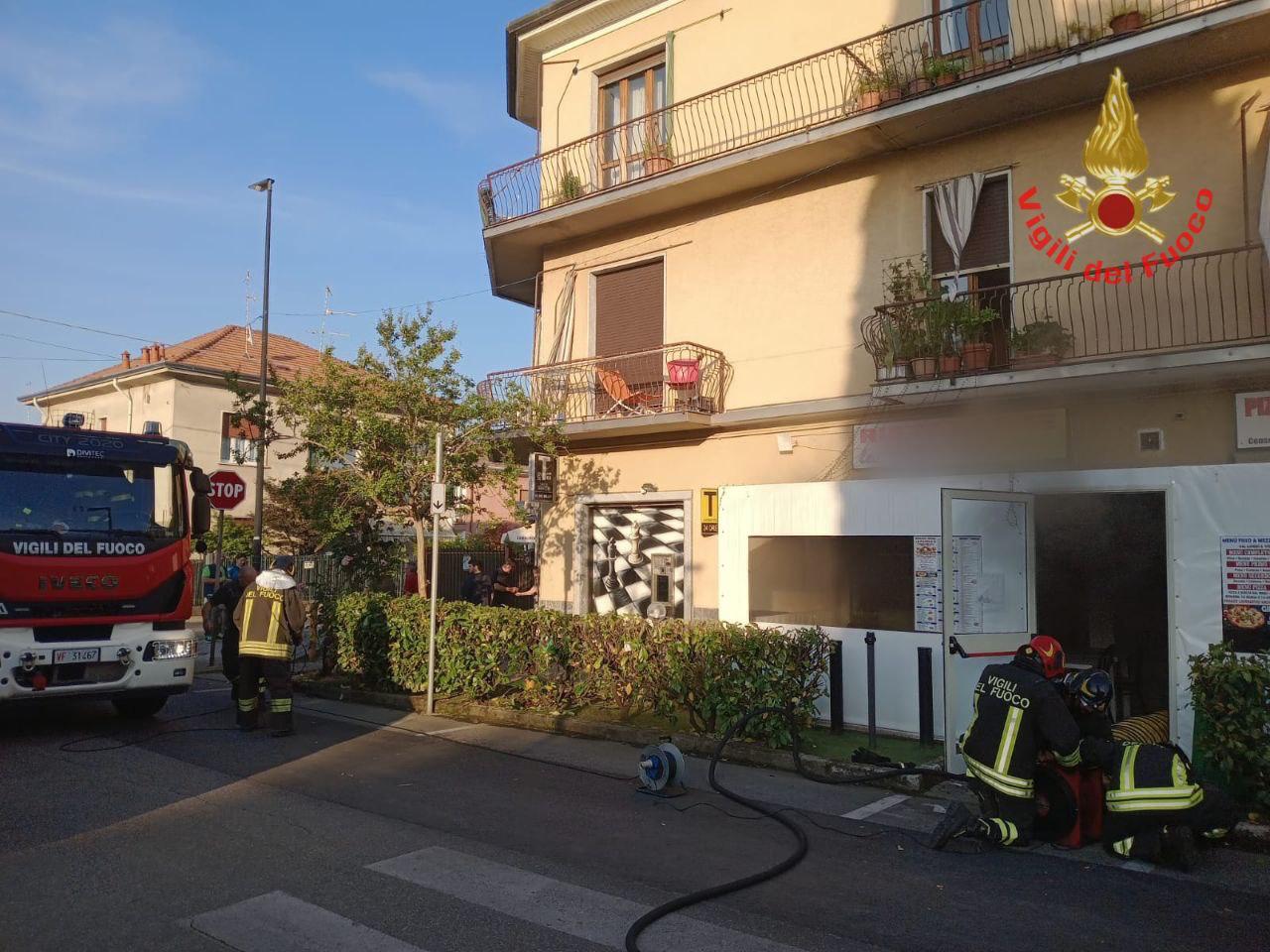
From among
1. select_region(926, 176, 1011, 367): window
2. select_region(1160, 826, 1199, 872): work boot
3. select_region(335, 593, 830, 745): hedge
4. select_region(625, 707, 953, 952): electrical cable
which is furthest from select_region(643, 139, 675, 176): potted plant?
select_region(1160, 826, 1199, 872): work boot

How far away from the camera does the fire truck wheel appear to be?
1041 centimetres

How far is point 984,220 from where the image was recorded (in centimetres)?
1076

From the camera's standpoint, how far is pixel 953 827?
614 cm

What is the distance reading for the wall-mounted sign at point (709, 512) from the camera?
12625 mm

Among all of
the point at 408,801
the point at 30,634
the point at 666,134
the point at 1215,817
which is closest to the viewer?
the point at 1215,817

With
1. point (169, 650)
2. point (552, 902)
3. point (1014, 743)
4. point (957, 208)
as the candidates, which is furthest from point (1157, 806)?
point (169, 650)

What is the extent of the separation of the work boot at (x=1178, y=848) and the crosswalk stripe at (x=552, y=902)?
2.83 m

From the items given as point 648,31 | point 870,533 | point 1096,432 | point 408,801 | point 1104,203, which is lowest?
point 408,801

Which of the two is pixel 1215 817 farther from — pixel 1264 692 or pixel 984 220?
pixel 984 220

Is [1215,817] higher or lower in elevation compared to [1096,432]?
lower

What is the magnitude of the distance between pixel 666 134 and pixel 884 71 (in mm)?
3647

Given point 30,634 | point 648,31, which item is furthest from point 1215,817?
point 648,31

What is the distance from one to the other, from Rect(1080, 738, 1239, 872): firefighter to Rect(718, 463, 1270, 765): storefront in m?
2.02

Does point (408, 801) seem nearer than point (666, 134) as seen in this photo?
Yes
